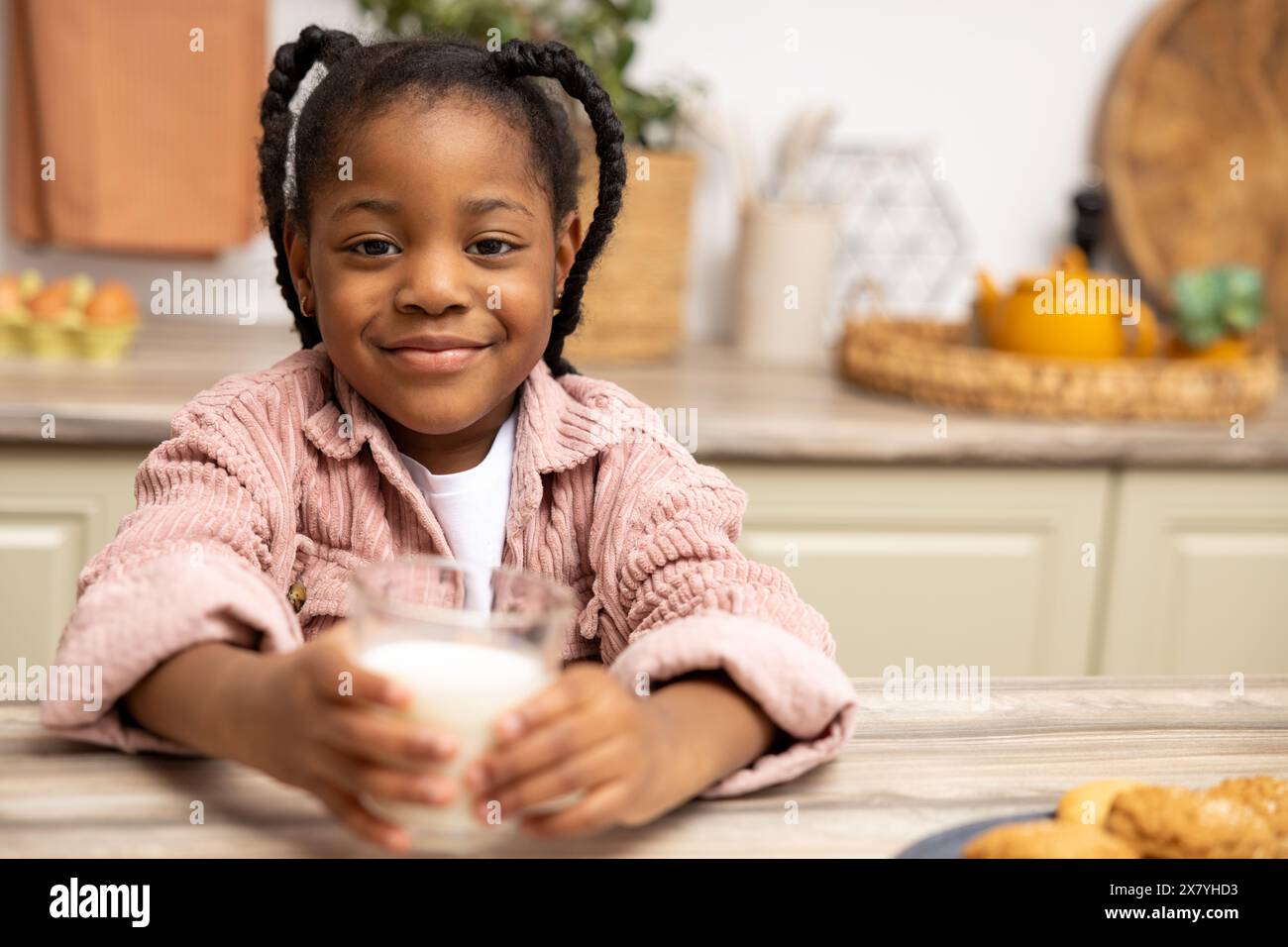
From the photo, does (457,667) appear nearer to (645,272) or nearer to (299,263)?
(299,263)

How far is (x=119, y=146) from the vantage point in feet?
6.40

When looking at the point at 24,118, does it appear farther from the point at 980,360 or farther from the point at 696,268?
the point at 980,360

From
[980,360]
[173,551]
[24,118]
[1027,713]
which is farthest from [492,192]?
[24,118]

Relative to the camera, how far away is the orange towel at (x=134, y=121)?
75.3 inches

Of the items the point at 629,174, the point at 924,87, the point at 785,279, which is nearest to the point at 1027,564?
the point at 785,279

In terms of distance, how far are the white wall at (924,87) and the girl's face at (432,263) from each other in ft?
4.41

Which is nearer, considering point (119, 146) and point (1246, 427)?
point (1246, 427)

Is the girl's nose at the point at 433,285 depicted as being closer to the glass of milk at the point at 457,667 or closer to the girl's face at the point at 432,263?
the girl's face at the point at 432,263

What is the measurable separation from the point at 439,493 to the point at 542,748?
43 cm

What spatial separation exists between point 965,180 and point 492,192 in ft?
5.17

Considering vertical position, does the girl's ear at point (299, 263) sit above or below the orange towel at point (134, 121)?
below

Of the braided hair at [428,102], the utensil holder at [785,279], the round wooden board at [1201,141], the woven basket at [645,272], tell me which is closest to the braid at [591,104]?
→ the braided hair at [428,102]

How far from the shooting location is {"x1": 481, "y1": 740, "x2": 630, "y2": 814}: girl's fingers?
52 cm
